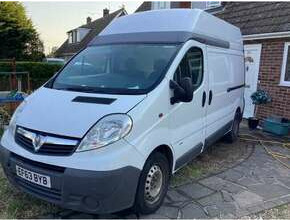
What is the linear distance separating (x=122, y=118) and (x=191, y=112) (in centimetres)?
144

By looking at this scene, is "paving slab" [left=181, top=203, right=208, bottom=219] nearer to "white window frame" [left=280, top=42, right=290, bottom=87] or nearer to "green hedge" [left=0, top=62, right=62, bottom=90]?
"white window frame" [left=280, top=42, right=290, bottom=87]

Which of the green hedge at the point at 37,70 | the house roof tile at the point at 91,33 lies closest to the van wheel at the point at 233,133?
the green hedge at the point at 37,70

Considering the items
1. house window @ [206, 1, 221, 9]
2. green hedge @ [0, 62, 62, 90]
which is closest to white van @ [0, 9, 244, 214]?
house window @ [206, 1, 221, 9]

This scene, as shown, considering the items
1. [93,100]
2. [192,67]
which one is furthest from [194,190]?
[93,100]

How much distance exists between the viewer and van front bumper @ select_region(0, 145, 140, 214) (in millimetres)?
2889

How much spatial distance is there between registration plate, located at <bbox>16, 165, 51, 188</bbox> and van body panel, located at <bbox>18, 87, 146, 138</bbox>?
0.44 metres

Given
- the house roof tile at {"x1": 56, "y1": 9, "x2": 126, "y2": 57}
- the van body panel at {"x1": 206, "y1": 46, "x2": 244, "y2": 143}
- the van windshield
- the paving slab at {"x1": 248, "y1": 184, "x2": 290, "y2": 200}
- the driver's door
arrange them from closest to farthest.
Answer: the van windshield, the driver's door, the paving slab at {"x1": 248, "y1": 184, "x2": 290, "y2": 200}, the van body panel at {"x1": 206, "y1": 46, "x2": 244, "y2": 143}, the house roof tile at {"x1": 56, "y1": 9, "x2": 126, "y2": 57}

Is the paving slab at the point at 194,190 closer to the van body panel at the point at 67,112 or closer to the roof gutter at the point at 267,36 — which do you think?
the van body panel at the point at 67,112

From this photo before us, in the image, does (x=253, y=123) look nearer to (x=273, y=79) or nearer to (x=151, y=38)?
(x=273, y=79)

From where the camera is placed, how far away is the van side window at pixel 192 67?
3.98 m

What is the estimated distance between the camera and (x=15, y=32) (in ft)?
83.9

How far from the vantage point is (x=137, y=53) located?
4.11 m

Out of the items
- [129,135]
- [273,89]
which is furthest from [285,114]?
[129,135]

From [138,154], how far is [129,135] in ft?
0.75
